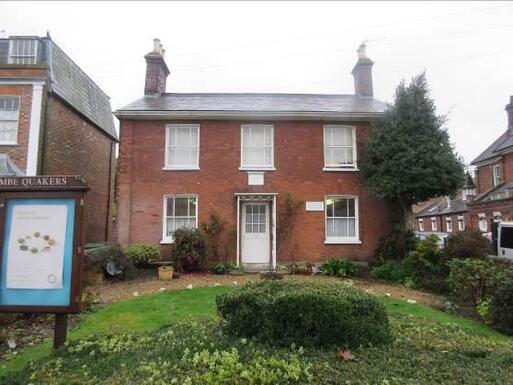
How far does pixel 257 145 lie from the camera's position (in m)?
16.1

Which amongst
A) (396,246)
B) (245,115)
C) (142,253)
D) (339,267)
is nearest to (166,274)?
(142,253)

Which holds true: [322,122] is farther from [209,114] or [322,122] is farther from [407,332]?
[407,332]

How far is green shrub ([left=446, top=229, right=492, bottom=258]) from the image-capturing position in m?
12.5

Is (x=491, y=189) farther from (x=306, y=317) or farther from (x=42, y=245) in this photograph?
(x=42, y=245)

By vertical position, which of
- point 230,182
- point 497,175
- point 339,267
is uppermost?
point 497,175

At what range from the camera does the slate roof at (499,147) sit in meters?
28.4

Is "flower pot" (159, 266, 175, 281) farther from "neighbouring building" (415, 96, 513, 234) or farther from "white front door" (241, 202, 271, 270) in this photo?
"neighbouring building" (415, 96, 513, 234)

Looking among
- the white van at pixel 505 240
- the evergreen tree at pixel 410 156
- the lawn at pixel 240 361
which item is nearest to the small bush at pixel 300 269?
the evergreen tree at pixel 410 156

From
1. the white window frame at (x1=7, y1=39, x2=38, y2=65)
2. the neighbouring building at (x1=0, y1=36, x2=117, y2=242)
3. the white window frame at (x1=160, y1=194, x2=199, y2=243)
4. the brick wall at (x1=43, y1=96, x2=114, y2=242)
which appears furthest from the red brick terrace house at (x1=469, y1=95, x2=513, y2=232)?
the white window frame at (x1=7, y1=39, x2=38, y2=65)

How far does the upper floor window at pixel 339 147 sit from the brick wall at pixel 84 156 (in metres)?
11.1

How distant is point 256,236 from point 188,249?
3102mm

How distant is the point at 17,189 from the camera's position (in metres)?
5.68

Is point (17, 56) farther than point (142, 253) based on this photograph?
Yes

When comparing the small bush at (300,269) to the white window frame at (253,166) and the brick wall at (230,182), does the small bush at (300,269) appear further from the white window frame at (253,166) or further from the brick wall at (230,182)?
the white window frame at (253,166)
